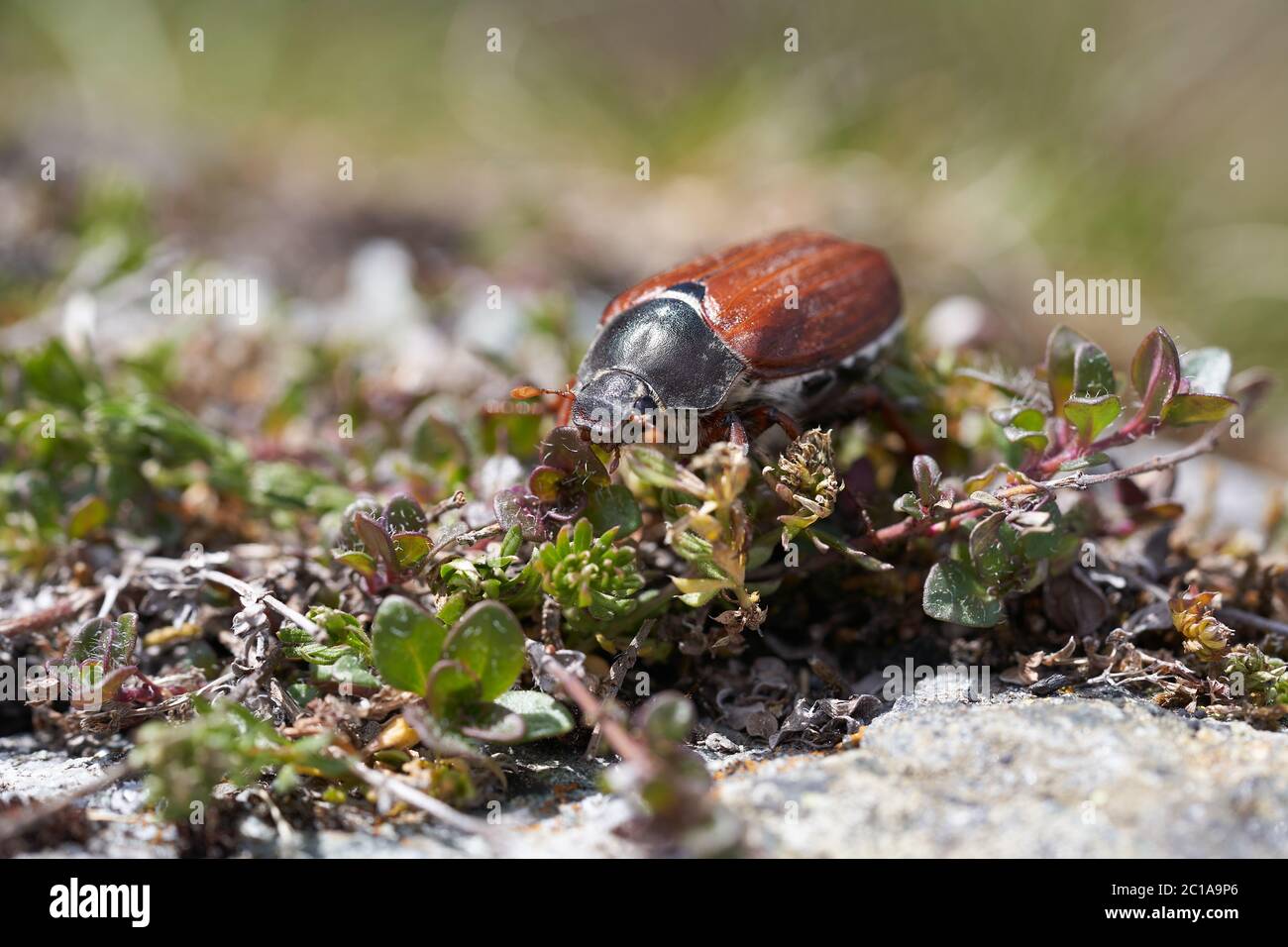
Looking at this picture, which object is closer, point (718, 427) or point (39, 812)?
point (39, 812)

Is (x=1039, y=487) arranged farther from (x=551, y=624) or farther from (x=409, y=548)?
(x=409, y=548)

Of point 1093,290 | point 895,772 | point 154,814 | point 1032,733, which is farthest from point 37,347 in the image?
point 1093,290

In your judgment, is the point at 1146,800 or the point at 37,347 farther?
the point at 37,347

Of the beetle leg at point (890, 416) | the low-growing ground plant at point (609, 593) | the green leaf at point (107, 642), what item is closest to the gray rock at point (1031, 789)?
the low-growing ground plant at point (609, 593)

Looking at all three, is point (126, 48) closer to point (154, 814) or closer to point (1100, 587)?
point (154, 814)

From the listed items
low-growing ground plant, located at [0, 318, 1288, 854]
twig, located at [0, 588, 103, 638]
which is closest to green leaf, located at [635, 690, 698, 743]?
low-growing ground plant, located at [0, 318, 1288, 854]

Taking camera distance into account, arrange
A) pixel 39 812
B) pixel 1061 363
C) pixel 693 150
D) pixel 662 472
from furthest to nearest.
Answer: pixel 693 150, pixel 1061 363, pixel 662 472, pixel 39 812

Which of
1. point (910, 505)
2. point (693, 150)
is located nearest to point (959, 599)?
point (910, 505)

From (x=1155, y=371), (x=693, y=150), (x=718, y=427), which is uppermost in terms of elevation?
(x=693, y=150)
